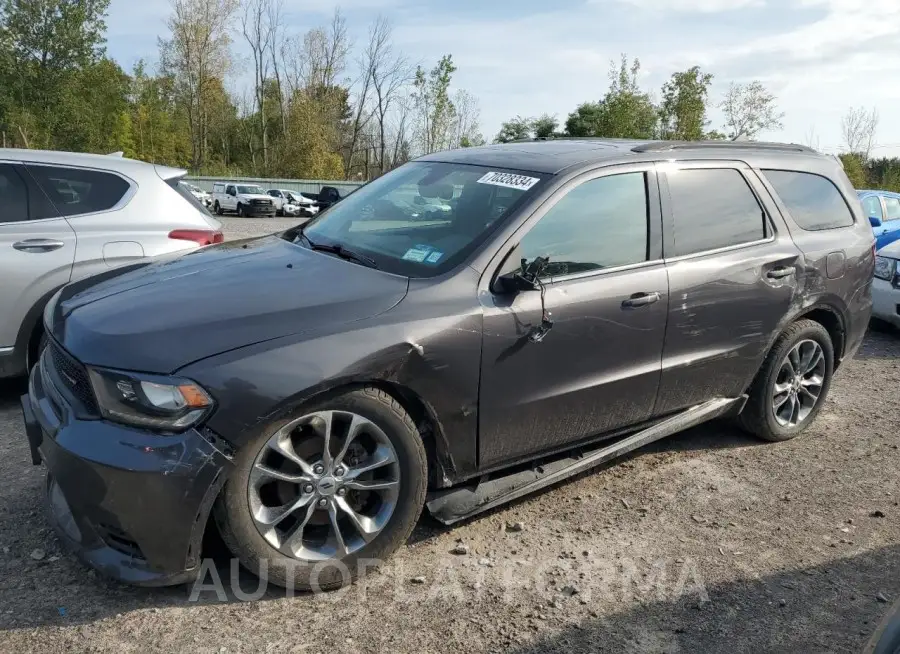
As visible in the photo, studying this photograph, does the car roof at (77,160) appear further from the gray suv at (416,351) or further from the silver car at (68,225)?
the gray suv at (416,351)

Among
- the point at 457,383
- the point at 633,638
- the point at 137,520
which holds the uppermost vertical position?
the point at 457,383

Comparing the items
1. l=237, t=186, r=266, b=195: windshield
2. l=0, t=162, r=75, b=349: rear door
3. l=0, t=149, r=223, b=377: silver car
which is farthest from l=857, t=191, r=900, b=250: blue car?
l=237, t=186, r=266, b=195: windshield

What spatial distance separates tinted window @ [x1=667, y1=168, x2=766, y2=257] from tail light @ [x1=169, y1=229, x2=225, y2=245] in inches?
126

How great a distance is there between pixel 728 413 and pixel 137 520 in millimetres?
3276

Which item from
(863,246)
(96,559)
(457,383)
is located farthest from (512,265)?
(863,246)

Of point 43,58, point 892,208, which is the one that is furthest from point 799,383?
point 43,58

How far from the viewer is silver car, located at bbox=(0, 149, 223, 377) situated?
179 inches

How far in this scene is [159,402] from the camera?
2490 mm

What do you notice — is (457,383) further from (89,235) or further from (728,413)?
(89,235)

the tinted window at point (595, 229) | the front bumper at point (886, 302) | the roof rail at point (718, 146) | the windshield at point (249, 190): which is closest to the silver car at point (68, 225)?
the tinted window at point (595, 229)

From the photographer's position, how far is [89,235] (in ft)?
15.7

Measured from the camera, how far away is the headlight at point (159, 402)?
2480 mm

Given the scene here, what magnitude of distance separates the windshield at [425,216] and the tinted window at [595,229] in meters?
0.18

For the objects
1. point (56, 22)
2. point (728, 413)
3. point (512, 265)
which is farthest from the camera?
point (56, 22)
